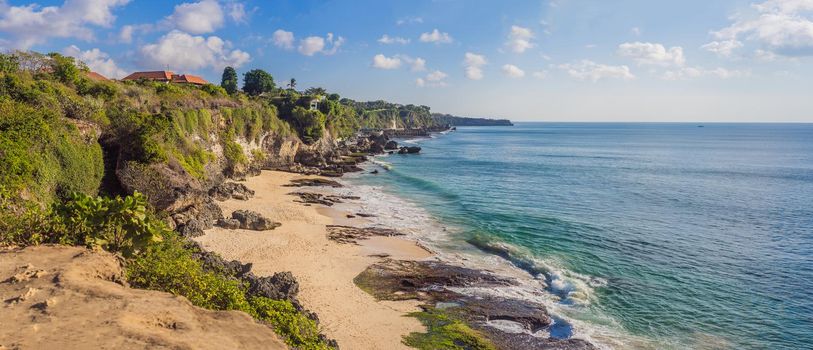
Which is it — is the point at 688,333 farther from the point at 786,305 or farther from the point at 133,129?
the point at 133,129

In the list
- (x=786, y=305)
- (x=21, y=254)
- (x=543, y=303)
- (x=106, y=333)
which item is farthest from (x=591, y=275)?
(x=21, y=254)

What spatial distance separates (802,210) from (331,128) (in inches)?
2905

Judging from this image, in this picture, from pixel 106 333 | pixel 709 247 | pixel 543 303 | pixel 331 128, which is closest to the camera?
pixel 106 333

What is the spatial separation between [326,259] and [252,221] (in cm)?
788

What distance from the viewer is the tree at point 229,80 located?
89.7 m

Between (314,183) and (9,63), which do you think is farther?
(314,183)

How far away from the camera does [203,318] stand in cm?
952

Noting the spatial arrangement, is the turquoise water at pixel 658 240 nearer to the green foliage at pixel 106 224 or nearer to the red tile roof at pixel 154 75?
the green foliage at pixel 106 224

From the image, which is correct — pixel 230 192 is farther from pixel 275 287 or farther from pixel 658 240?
pixel 658 240

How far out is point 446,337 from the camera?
55.7ft

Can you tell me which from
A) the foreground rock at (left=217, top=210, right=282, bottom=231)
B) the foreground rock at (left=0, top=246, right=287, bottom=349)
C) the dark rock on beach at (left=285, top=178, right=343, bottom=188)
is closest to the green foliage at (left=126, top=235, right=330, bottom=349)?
the foreground rock at (left=0, top=246, right=287, bottom=349)

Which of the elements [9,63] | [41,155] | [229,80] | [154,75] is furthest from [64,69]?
[229,80]

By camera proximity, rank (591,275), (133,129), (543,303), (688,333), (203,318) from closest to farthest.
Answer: (203,318) → (688,333) → (543,303) → (591,275) → (133,129)

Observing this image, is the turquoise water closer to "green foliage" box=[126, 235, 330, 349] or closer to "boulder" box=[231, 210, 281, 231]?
"green foliage" box=[126, 235, 330, 349]
